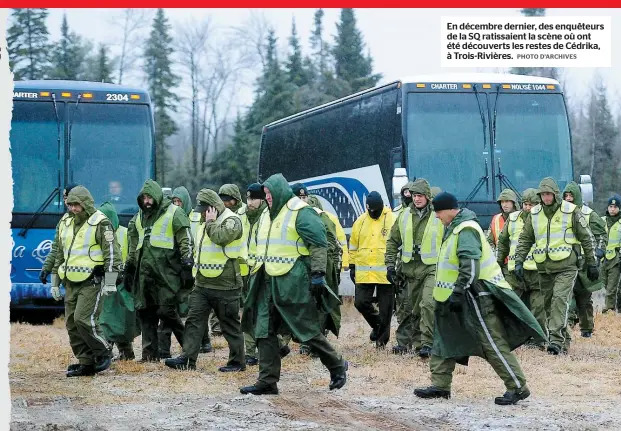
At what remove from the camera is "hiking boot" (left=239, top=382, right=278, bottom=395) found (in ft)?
31.4

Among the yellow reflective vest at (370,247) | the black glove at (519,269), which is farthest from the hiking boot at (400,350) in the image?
the black glove at (519,269)

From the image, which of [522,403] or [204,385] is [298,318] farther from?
[522,403]

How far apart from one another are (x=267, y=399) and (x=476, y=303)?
200cm

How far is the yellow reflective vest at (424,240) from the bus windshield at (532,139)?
4.51 m

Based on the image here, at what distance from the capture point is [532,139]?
16641 mm

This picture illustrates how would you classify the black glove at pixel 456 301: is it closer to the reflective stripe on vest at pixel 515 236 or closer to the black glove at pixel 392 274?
the black glove at pixel 392 274

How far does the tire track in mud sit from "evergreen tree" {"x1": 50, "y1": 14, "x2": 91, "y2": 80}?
2484cm

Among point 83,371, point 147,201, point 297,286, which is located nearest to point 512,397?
point 297,286

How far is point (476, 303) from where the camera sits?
9.07 metres

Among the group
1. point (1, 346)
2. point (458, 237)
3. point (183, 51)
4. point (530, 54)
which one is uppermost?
point (183, 51)

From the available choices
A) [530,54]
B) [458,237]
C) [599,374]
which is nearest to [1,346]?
[458,237]

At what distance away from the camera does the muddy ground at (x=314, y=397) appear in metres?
8.23

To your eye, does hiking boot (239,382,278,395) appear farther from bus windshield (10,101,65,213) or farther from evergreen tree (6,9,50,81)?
evergreen tree (6,9,50,81)

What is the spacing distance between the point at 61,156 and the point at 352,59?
91.4 feet
